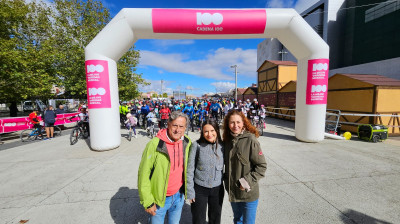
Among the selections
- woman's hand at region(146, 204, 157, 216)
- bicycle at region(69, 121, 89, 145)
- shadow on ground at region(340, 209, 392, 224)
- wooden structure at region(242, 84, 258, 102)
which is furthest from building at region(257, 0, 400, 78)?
bicycle at region(69, 121, 89, 145)

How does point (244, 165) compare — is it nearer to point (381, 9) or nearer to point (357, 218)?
point (357, 218)

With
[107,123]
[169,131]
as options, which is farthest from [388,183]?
[107,123]

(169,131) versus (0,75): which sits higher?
(0,75)

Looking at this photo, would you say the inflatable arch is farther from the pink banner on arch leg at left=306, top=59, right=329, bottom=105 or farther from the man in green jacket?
the man in green jacket

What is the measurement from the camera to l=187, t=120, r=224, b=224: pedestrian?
1.84 meters

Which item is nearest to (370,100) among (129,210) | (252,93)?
(129,210)

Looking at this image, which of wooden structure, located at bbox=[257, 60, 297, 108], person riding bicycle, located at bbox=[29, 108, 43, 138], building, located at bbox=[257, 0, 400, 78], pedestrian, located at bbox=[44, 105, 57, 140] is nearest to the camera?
person riding bicycle, located at bbox=[29, 108, 43, 138]

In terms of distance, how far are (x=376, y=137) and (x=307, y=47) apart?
16.4 ft

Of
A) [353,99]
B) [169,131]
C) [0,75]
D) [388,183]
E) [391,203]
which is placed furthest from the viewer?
[0,75]

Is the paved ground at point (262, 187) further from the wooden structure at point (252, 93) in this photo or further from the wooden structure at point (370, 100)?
the wooden structure at point (252, 93)

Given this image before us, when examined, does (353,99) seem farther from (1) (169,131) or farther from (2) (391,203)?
(1) (169,131)

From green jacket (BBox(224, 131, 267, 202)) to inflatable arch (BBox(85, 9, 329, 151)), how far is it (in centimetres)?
516

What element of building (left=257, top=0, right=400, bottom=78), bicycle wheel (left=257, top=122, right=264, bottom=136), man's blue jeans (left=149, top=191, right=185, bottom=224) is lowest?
bicycle wheel (left=257, top=122, right=264, bottom=136)

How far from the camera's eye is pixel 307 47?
6.06 meters
